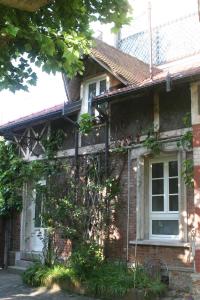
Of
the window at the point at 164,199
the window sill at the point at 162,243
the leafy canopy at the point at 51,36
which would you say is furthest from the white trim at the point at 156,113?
the leafy canopy at the point at 51,36

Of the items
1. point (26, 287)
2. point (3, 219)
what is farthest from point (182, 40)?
point (26, 287)

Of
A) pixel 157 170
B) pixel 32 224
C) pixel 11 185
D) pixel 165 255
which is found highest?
pixel 157 170

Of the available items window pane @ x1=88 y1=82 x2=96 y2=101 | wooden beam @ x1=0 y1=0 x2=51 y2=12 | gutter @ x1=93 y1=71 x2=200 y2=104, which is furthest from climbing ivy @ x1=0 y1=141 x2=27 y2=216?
wooden beam @ x1=0 y1=0 x2=51 y2=12

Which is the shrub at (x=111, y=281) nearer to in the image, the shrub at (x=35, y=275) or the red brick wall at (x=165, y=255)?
the red brick wall at (x=165, y=255)

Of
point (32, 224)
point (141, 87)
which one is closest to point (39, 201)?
point (32, 224)

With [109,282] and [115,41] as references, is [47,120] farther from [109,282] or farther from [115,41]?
[115,41]

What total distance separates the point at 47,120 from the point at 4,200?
3362 mm

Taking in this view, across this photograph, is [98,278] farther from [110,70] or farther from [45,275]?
[110,70]

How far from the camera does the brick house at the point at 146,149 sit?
10672mm

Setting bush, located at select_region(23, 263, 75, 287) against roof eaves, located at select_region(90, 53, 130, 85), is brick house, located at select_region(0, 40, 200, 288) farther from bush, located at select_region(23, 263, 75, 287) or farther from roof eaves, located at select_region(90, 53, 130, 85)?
bush, located at select_region(23, 263, 75, 287)

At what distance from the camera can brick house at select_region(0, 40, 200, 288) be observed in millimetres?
10672

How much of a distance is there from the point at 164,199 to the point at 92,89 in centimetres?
452

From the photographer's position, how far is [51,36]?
7.46m

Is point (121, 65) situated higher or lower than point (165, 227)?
higher
